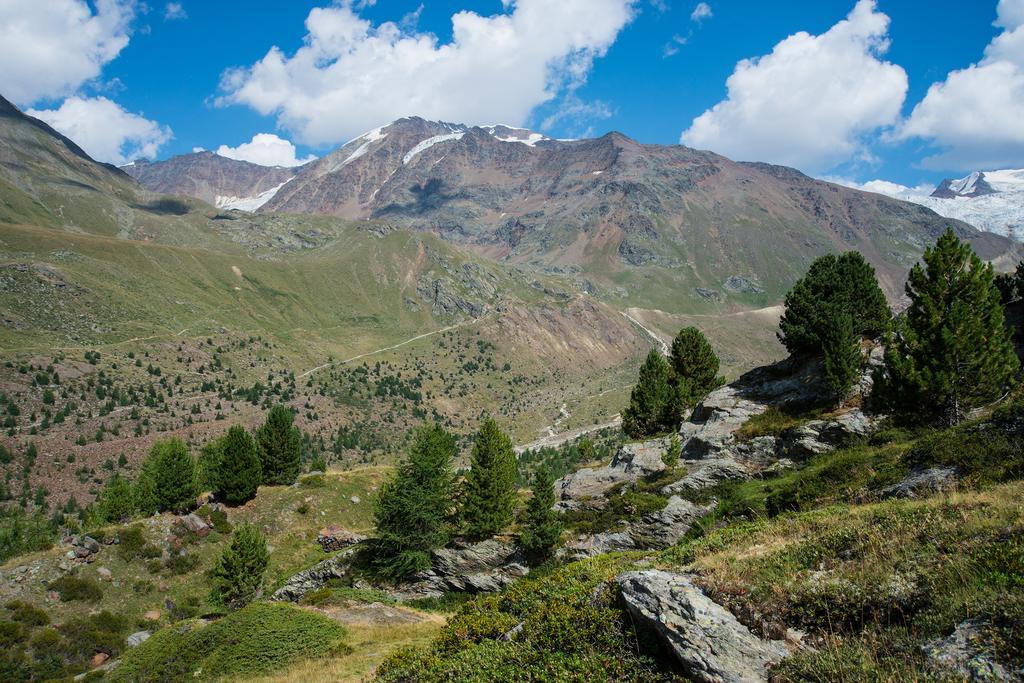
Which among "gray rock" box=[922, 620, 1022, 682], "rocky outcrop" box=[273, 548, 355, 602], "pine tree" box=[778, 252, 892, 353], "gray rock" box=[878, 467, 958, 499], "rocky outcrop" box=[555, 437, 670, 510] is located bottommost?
"rocky outcrop" box=[273, 548, 355, 602]

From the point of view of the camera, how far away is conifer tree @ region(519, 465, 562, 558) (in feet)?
115

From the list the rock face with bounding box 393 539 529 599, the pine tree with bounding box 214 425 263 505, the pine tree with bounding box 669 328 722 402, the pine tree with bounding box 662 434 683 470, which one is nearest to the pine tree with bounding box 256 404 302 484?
the pine tree with bounding box 214 425 263 505

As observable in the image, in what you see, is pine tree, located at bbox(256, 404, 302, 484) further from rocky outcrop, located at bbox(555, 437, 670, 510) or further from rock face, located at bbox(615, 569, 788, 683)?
rock face, located at bbox(615, 569, 788, 683)

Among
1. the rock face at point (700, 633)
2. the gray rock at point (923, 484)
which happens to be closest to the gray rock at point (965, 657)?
the rock face at point (700, 633)

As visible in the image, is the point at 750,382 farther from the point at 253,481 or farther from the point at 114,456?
the point at 114,456

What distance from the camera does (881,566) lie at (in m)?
10.3

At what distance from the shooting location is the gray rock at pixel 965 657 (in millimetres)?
6969

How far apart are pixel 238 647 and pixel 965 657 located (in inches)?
1157

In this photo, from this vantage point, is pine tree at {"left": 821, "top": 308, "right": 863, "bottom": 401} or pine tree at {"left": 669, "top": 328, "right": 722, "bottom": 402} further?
pine tree at {"left": 669, "top": 328, "right": 722, "bottom": 402}

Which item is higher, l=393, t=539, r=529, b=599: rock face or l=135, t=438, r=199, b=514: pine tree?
l=135, t=438, r=199, b=514: pine tree

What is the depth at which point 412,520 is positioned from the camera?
136ft

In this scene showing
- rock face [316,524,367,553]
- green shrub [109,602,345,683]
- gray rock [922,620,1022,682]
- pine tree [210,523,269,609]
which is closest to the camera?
gray rock [922,620,1022,682]

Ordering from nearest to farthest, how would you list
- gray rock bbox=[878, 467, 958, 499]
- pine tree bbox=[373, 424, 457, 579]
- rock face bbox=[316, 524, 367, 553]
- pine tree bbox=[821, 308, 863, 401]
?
gray rock bbox=[878, 467, 958, 499]
pine tree bbox=[821, 308, 863, 401]
pine tree bbox=[373, 424, 457, 579]
rock face bbox=[316, 524, 367, 553]

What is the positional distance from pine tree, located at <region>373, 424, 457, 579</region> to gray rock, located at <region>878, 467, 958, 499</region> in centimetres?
3238
